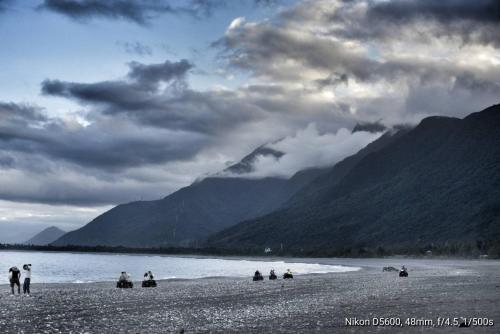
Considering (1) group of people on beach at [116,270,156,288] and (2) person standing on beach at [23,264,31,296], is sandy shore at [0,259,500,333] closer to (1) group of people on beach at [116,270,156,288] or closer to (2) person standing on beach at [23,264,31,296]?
(2) person standing on beach at [23,264,31,296]

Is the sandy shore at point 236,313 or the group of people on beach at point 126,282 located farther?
the group of people on beach at point 126,282

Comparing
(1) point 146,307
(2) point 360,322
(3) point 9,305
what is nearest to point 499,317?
(2) point 360,322

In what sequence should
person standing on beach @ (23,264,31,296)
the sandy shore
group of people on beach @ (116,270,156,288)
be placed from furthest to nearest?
group of people on beach @ (116,270,156,288), person standing on beach @ (23,264,31,296), the sandy shore

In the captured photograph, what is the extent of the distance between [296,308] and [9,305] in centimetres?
1970

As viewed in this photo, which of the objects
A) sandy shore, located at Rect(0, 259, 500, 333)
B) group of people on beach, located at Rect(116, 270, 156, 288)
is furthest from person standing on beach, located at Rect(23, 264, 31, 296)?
group of people on beach, located at Rect(116, 270, 156, 288)

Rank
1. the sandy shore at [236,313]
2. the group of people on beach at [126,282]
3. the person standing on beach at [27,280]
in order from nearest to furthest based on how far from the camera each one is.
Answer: the sandy shore at [236,313], the person standing on beach at [27,280], the group of people on beach at [126,282]

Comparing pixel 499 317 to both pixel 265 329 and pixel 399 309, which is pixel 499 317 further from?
pixel 265 329

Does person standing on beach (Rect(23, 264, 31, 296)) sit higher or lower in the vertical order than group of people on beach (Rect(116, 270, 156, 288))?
higher

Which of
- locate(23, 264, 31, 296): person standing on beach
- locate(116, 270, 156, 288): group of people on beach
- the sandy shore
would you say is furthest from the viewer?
locate(116, 270, 156, 288): group of people on beach

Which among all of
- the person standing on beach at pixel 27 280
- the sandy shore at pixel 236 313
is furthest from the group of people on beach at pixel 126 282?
the sandy shore at pixel 236 313

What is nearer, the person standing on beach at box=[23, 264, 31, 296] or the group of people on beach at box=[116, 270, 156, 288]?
the person standing on beach at box=[23, 264, 31, 296]

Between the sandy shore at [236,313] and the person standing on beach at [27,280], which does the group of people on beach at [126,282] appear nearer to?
the person standing on beach at [27,280]

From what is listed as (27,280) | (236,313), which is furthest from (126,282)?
(236,313)

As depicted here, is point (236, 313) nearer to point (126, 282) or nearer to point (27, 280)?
point (27, 280)
